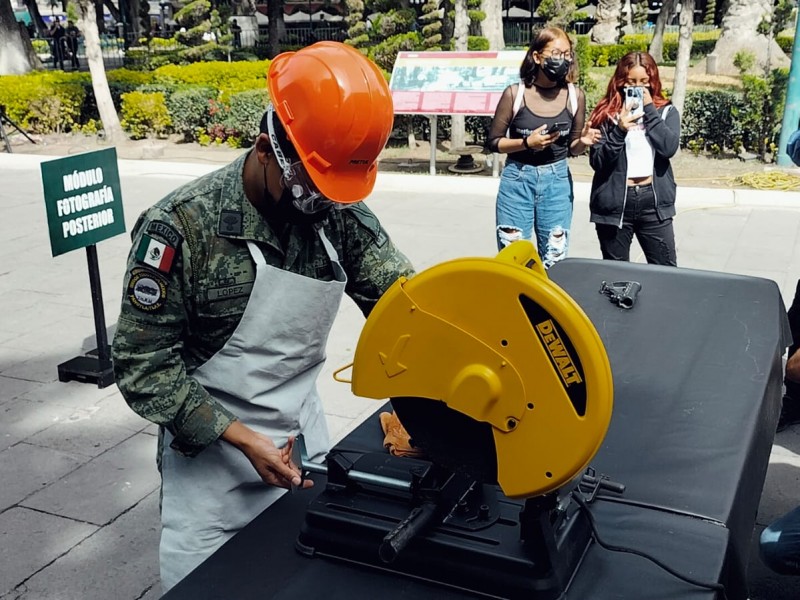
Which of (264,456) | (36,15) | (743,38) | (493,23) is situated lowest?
(264,456)

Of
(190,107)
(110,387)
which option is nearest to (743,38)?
(190,107)

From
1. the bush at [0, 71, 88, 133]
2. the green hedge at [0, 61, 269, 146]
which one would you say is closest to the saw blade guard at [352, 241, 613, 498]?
the green hedge at [0, 61, 269, 146]

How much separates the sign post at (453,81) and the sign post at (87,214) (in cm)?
547

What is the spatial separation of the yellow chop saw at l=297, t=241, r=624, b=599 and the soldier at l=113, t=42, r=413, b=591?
0.32 m

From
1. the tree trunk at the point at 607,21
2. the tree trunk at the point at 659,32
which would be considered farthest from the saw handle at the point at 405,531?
the tree trunk at the point at 607,21

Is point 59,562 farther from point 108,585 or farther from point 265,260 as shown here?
point 265,260

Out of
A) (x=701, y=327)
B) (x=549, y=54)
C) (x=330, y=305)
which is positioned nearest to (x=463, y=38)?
(x=549, y=54)

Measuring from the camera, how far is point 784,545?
7.29 ft

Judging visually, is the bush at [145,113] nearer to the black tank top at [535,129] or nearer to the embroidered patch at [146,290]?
the black tank top at [535,129]

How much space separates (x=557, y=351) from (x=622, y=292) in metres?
1.65

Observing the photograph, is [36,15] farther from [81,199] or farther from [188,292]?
[188,292]

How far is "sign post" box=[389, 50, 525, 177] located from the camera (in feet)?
31.6

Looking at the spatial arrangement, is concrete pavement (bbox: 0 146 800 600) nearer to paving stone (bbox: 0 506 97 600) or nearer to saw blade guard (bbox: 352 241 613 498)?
paving stone (bbox: 0 506 97 600)

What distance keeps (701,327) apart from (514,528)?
148 centimetres
